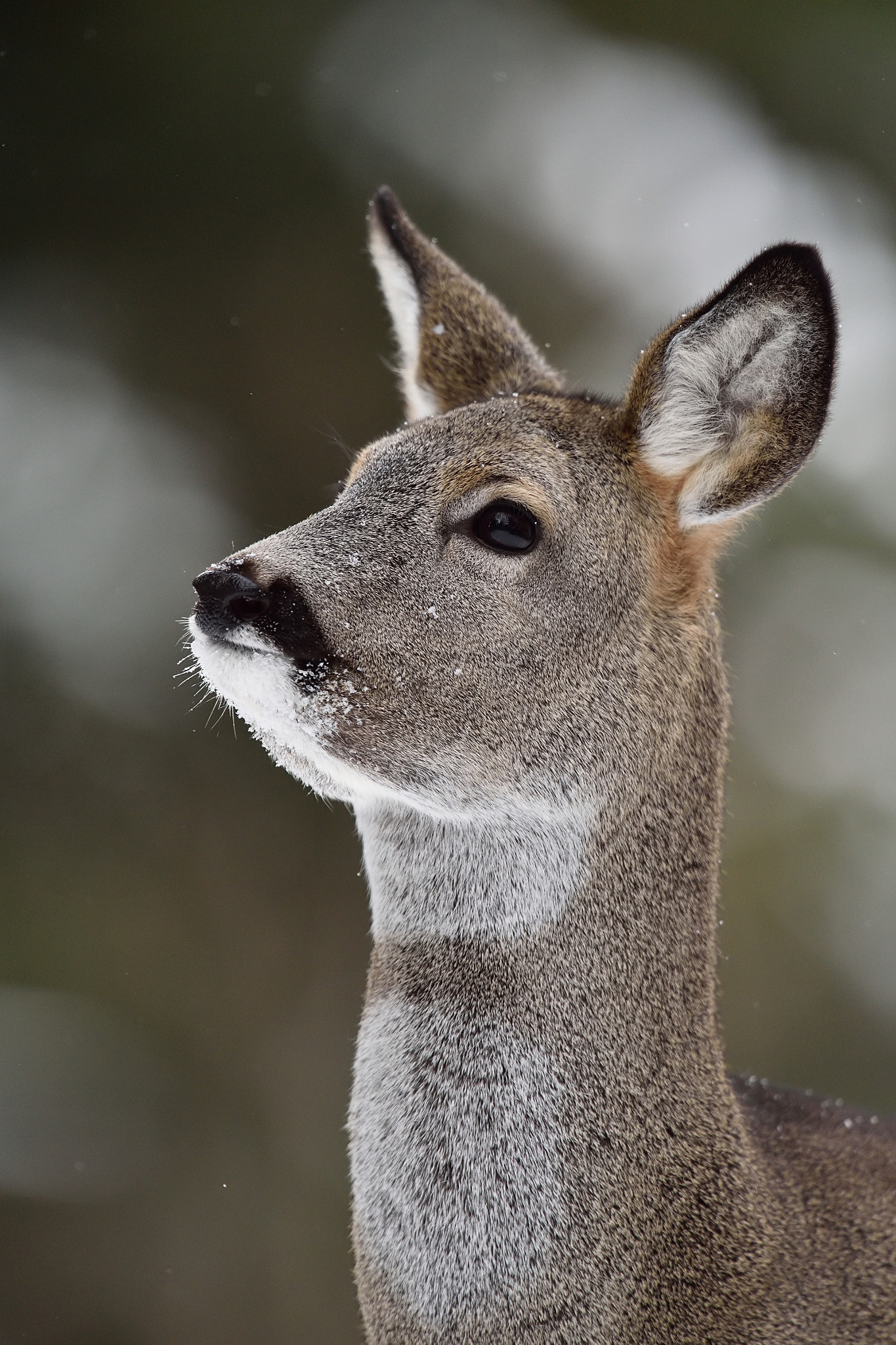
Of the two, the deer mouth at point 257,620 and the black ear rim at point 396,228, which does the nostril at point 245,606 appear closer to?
the deer mouth at point 257,620

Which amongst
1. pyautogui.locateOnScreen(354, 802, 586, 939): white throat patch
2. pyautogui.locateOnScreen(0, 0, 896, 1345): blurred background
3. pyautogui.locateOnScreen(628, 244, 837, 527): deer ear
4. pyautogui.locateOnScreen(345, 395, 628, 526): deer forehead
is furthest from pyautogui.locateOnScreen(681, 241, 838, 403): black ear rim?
pyautogui.locateOnScreen(0, 0, 896, 1345): blurred background

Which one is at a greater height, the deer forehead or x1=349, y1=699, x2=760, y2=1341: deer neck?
the deer forehead

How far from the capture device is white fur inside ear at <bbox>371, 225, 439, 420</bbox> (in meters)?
3.79

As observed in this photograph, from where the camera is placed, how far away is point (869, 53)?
8.46m

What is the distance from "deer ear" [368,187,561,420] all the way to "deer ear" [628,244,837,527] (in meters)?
0.76

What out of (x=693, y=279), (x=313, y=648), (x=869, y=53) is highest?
(x=869, y=53)

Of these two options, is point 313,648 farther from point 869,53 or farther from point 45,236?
point 869,53

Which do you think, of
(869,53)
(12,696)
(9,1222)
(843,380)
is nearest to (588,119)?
(869,53)

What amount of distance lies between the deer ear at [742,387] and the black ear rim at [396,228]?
3.37 feet

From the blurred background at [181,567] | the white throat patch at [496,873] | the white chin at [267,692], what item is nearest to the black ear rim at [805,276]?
the white throat patch at [496,873]

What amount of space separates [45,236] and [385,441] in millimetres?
4770

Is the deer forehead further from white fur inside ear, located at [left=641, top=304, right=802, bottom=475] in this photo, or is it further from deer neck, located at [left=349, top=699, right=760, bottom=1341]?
deer neck, located at [left=349, top=699, right=760, bottom=1341]

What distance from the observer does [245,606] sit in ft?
Result: 8.54

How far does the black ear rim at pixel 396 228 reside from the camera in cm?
374
